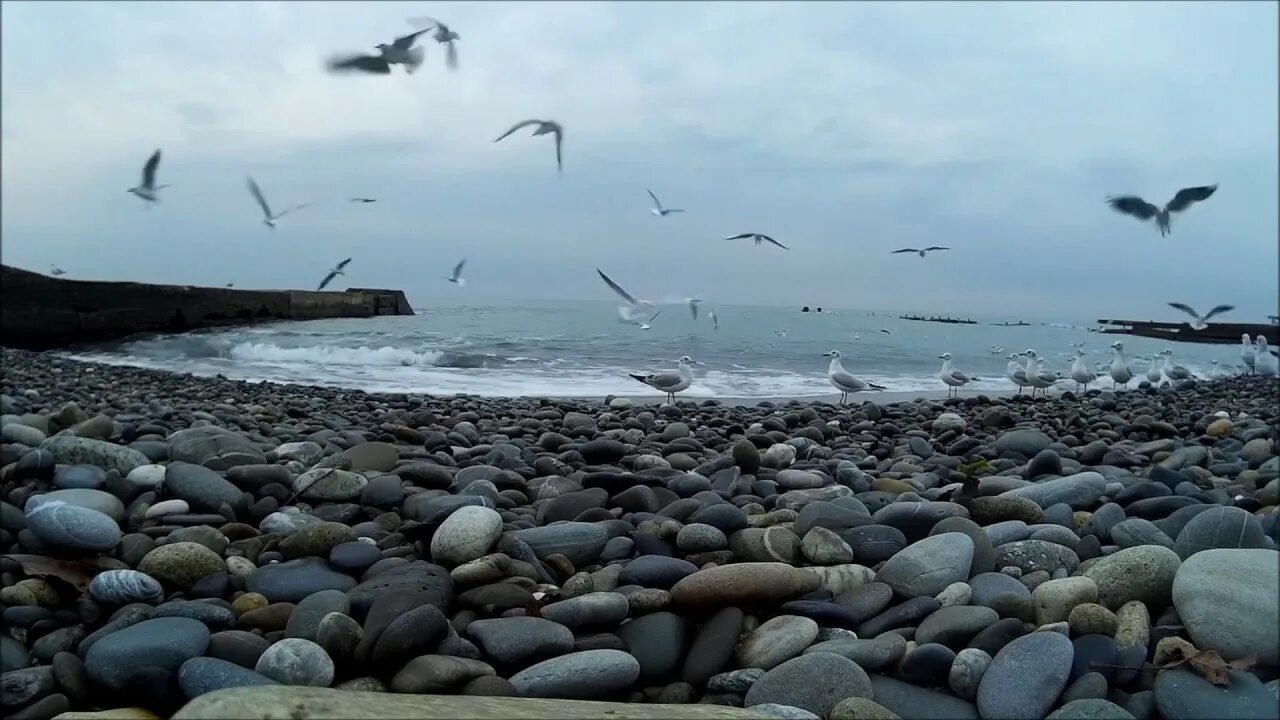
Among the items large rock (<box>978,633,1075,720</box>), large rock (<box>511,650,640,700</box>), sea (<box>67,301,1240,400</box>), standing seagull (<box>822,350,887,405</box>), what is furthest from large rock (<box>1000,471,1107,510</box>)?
standing seagull (<box>822,350,887,405</box>)

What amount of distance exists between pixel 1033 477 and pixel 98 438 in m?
4.02

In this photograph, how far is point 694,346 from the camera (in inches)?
279

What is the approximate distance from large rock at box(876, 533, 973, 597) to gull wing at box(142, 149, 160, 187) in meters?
3.52

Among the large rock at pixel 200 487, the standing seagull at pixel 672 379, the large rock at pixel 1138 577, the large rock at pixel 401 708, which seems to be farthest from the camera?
the standing seagull at pixel 672 379

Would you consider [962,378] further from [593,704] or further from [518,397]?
[593,704]

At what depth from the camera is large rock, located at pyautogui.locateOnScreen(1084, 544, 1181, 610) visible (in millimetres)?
1792

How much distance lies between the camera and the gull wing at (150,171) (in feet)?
11.2

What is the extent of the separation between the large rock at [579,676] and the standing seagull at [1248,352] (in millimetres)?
5800

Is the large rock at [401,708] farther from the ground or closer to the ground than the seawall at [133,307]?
closer to the ground

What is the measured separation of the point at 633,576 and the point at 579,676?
16.9 inches

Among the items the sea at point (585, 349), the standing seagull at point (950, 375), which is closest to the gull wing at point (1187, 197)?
the sea at point (585, 349)

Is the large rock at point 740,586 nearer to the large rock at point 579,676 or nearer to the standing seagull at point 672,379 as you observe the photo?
the large rock at point 579,676

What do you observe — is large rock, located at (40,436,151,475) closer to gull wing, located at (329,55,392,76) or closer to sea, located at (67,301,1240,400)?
gull wing, located at (329,55,392,76)

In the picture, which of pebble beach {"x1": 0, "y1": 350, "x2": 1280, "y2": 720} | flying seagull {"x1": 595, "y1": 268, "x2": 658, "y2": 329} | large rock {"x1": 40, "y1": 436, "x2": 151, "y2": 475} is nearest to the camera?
pebble beach {"x1": 0, "y1": 350, "x2": 1280, "y2": 720}
